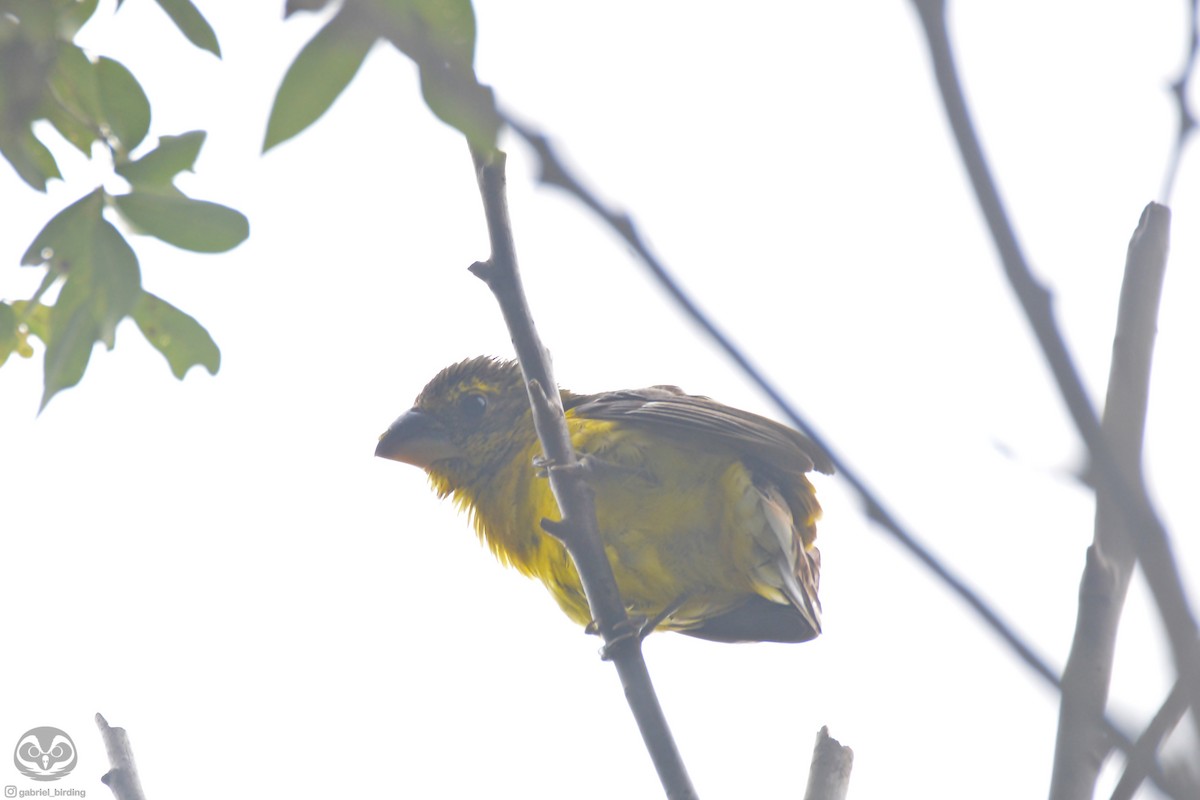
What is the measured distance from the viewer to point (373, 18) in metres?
1.15

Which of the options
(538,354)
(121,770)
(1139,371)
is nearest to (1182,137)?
(1139,371)

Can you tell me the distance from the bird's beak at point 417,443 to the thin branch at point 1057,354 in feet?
14.2

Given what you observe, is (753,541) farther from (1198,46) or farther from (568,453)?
(1198,46)

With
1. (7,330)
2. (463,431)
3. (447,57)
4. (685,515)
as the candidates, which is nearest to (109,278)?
(7,330)

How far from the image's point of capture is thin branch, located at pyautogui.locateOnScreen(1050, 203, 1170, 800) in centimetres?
135

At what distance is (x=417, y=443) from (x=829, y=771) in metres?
2.72

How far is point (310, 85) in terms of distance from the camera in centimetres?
156

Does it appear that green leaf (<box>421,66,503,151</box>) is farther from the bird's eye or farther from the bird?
the bird's eye

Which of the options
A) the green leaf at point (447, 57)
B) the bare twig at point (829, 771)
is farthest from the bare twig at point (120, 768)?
the green leaf at point (447, 57)

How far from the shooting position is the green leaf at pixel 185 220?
2289mm

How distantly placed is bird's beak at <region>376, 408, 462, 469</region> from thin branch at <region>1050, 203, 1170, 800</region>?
3.91m

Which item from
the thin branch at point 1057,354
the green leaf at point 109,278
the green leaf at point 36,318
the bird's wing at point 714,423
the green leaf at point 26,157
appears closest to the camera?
the thin branch at point 1057,354

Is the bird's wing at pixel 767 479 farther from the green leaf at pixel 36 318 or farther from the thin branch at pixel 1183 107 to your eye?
the thin branch at pixel 1183 107

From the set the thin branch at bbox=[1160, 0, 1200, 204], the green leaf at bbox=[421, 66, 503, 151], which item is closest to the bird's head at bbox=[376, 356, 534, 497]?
the thin branch at bbox=[1160, 0, 1200, 204]
